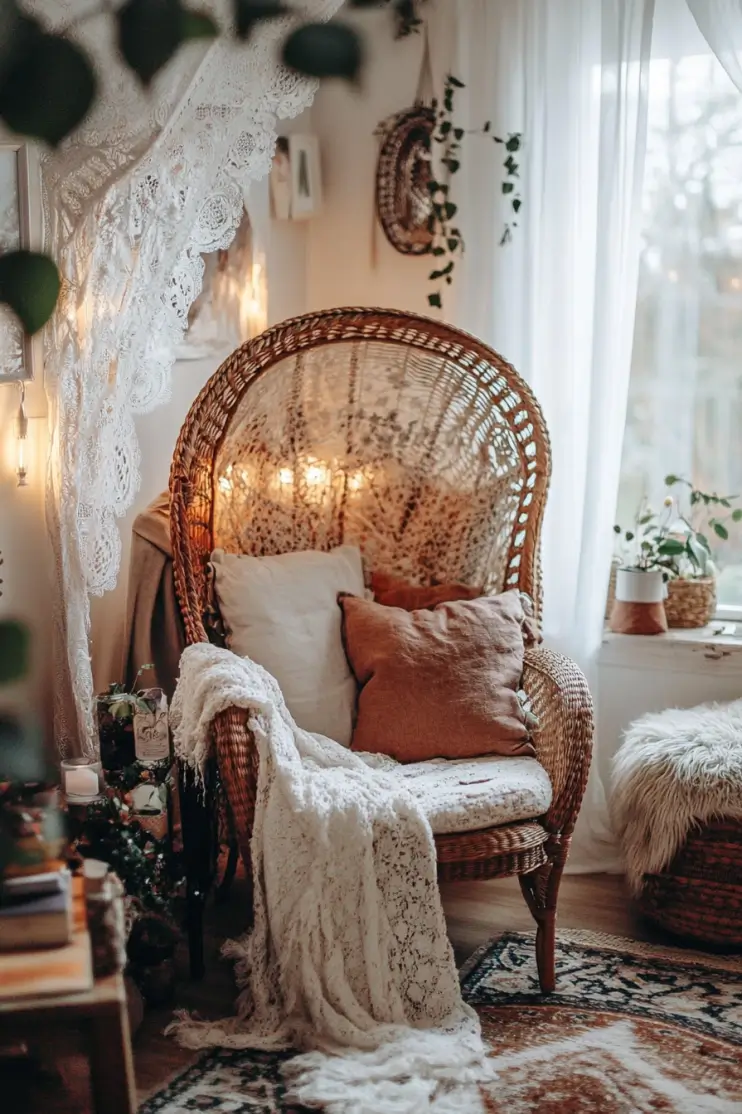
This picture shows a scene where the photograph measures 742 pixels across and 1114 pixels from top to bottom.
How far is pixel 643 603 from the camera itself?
115 inches

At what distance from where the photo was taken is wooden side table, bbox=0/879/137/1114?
0.34m

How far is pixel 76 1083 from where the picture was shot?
0.46m

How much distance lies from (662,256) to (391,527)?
1.08 metres

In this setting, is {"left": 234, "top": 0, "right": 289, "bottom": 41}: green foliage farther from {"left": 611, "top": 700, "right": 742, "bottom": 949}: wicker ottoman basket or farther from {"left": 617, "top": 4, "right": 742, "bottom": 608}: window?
{"left": 617, "top": 4, "right": 742, "bottom": 608}: window

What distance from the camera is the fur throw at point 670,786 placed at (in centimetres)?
227

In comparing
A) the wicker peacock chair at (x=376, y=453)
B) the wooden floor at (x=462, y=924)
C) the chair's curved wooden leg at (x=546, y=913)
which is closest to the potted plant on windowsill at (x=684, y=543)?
the wicker peacock chair at (x=376, y=453)

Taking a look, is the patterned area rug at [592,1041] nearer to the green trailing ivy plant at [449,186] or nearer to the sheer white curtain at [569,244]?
the sheer white curtain at [569,244]

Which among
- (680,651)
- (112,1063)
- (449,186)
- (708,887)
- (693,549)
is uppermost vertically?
(449,186)

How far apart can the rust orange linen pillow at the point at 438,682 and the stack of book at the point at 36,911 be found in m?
1.95

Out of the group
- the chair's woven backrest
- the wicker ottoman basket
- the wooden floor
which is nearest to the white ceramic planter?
the chair's woven backrest

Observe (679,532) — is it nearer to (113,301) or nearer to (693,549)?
(693,549)

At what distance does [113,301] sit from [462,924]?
1492 mm

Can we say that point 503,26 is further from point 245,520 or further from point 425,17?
point 245,520

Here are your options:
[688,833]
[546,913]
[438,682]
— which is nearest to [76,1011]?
[546,913]
